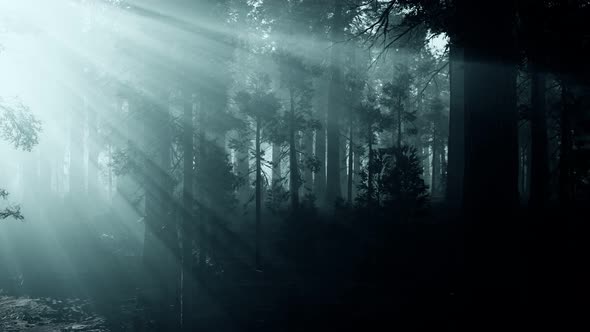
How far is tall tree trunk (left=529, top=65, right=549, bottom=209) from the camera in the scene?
19.0 meters

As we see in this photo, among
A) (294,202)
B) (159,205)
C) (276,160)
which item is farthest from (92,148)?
(294,202)

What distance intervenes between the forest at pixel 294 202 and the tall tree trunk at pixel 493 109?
0.07 feet

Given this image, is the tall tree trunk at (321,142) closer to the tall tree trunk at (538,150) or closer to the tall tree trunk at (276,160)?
the tall tree trunk at (276,160)

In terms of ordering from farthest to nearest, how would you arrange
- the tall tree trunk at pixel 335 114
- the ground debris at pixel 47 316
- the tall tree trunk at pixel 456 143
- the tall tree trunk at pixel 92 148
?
the tall tree trunk at pixel 92 148 → the tall tree trunk at pixel 335 114 → the tall tree trunk at pixel 456 143 → the ground debris at pixel 47 316

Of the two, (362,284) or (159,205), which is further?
(159,205)

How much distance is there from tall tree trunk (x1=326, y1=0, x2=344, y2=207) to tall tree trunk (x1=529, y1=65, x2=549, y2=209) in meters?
10.6

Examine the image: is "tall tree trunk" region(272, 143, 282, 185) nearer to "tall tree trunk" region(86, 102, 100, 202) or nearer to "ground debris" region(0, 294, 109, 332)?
"ground debris" region(0, 294, 109, 332)

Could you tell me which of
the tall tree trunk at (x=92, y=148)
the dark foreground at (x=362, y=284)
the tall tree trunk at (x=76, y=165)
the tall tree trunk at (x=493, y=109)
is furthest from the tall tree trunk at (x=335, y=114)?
the tall tree trunk at (x=493, y=109)

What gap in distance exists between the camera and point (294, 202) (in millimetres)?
21641

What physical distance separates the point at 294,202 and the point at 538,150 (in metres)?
11.1

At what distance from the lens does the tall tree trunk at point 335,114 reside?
Result: 2683 cm

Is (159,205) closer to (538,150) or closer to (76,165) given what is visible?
(538,150)

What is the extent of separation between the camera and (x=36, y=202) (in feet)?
109

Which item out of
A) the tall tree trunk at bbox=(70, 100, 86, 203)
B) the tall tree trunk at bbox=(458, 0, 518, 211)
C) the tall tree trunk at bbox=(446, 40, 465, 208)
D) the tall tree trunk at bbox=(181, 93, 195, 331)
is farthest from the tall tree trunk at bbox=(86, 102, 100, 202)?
the tall tree trunk at bbox=(458, 0, 518, 211)
